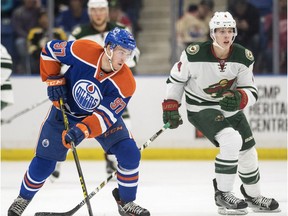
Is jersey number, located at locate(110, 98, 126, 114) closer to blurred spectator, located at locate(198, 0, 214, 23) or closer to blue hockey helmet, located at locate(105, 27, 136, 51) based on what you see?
blue hockey helmet, located at locate(105, 27, 136, 51)

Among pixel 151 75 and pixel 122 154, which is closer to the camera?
pixel 122 154

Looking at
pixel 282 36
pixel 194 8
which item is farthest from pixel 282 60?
pixel 194 8

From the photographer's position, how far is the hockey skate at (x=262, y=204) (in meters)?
4.69

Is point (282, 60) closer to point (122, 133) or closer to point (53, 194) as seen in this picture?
point (53, 194)

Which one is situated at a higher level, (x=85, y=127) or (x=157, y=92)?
(x=85, y=127)

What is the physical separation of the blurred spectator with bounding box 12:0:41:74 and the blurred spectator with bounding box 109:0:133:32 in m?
0.65

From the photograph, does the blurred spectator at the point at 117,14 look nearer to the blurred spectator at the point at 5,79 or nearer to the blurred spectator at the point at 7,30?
the blurred spectator at the point at 7,30

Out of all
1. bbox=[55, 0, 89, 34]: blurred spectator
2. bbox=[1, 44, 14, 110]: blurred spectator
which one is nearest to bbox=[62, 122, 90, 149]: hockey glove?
bbox=[1, 44, 14, 110]: blurred spectator

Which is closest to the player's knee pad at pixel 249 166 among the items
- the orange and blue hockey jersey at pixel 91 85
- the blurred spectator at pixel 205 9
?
the orange and blue hockey jersey at pixel 91 85

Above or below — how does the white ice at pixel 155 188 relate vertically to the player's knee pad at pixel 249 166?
below

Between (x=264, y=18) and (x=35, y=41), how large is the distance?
2.02m

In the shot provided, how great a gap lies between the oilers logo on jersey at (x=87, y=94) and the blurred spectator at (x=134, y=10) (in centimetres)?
364

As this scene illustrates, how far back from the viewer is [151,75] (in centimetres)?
740

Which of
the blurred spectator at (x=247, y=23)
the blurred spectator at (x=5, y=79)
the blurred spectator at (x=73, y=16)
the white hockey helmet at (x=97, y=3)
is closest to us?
the blurred spectator at (x=5, y=79)
